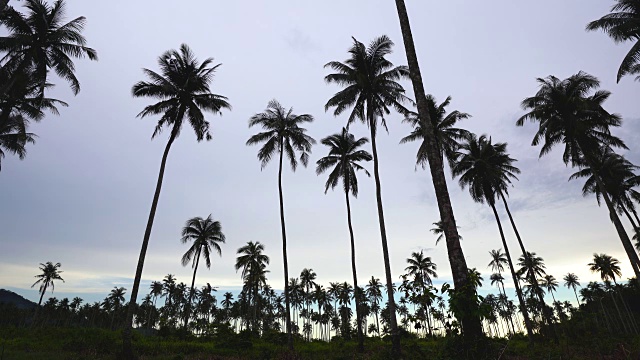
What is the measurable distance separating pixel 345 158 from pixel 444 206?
19.0m

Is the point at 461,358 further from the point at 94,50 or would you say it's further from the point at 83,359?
the point at 94,50

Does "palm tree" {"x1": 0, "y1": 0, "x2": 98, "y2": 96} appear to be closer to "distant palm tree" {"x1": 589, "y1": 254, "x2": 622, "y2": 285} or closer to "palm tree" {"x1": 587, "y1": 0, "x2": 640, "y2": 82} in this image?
"palm tree" {"x1": 587, "y1": 0, "x2": 640, "y2": 82}

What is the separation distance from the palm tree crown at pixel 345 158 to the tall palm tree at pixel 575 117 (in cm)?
1326

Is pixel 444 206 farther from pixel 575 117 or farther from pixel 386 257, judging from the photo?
pixel 575 117

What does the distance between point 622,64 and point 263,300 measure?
269ft

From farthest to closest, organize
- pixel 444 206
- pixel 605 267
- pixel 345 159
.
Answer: pixel 605 267, pixel 345 159, pixel 444 206

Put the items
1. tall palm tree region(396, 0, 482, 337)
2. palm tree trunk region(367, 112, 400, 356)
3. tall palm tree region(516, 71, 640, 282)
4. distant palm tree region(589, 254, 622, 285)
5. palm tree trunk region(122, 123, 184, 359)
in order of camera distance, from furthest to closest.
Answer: distant palm tree region(589, 254, 622, 285), tall palm tree region(516, 71, 640, 282), palm tree trunk region(367, 112, 400, 356), palm tree trunk region(122, 123, 184, 359), tall palm tree region(396, 0, 482, 337)

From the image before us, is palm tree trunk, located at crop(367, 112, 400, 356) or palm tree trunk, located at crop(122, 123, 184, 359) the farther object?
palm tree trunk, located at crop(367, 112, 400, 356)

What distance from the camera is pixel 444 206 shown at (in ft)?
27.3

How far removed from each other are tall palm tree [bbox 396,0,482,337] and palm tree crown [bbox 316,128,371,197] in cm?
1625

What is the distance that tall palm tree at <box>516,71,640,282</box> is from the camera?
72.4 feet

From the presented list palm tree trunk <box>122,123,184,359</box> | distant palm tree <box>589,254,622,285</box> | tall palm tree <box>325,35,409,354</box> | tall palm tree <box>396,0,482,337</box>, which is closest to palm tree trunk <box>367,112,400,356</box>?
tall palm tree <box>325,35,409,354</box>

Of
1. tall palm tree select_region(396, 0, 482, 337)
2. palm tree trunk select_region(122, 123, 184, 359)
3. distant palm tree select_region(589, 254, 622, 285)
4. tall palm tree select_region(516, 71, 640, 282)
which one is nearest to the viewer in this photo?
tall palm tree select_region(396, 0, 482, 337)

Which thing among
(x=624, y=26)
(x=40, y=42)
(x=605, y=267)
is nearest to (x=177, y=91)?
(x=40, y=42)
